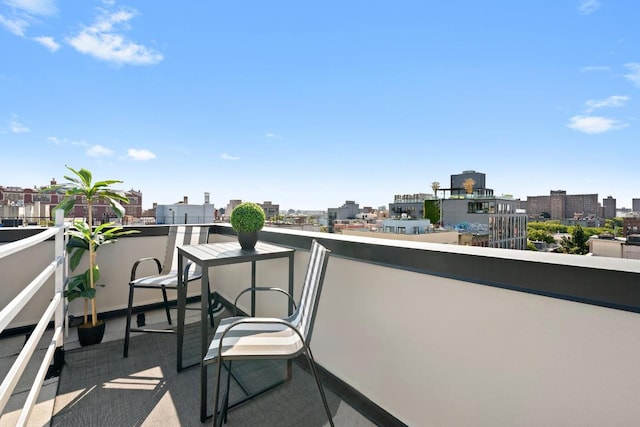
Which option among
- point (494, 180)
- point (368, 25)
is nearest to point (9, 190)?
point (368, 25)

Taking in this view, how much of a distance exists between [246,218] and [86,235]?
1514mm

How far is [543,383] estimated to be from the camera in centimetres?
109

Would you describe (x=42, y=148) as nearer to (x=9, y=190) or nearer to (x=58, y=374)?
(x=9, y=190)

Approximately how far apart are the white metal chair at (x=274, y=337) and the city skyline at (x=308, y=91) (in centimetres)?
140

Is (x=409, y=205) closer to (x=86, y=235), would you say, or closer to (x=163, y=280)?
(x=163, y=280)

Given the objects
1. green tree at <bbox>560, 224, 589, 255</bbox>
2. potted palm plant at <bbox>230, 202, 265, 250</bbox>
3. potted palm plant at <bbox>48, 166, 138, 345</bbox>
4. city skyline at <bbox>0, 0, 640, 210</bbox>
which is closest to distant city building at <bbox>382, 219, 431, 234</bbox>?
city skyline at <bbox>0, 0, 640, 210</bbox>

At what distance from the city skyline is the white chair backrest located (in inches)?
52.8

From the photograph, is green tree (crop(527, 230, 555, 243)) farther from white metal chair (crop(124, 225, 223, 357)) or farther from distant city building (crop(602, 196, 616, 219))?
white metal chair (crop(124, 225, 223, 357))

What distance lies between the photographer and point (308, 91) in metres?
16.1

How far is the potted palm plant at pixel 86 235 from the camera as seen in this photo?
100 inches

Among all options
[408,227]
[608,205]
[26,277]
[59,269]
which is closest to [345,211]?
[408,227]

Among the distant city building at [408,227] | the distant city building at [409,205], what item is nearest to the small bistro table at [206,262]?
the distant city building at [408,227]

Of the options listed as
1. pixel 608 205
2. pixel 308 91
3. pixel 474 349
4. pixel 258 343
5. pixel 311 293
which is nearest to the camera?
pixel 474 349

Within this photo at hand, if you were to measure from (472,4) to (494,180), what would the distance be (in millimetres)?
41210
